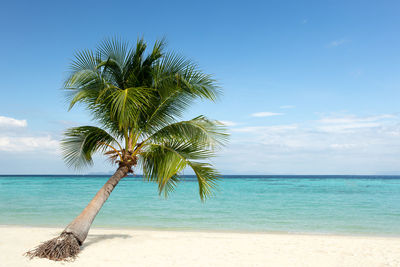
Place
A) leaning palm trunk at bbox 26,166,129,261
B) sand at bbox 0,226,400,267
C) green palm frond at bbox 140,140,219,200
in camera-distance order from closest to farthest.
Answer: leaning palm trunk at bbox 26,166,129,261 < sand at bbox 0,226,400,267 < green palm frond at bbox 140,140,219,200

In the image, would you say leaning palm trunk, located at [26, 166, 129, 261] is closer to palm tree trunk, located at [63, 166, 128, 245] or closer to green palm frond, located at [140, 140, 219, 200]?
palm tree trunk, located at [63, 166, 128, 245]

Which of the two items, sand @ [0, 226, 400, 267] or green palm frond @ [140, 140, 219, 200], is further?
green palm frond @ [140, 140, 219, 200]

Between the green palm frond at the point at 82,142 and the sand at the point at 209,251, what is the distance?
1973mm

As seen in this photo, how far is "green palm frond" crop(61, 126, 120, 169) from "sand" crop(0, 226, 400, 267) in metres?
1.97

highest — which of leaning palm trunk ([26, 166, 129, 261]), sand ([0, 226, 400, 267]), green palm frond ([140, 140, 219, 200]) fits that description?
green palm frond ([140, 140, 219, 200])

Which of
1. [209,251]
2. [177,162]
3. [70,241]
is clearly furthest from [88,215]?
[209,251]

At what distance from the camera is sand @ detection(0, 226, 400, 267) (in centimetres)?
572

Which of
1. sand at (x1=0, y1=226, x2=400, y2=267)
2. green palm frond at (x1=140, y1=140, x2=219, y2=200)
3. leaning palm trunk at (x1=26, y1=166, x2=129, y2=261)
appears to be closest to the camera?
leaning palm trunk at (x1=26, y1=166, x2=129, y2=261)

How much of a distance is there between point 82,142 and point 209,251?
371cm

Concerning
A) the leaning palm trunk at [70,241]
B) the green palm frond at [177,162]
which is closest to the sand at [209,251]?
the leaning palm trunk at [70,241]

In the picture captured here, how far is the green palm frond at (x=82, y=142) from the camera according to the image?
6.67 metres

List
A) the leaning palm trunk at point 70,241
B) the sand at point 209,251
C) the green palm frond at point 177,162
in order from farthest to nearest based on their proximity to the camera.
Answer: the green palm frond at point 177,162, the sand at point 209,251, the leaning palm trunk at point 70,241

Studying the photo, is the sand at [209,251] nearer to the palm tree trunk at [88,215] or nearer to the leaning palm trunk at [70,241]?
the leaning palm trunk at [70,241]

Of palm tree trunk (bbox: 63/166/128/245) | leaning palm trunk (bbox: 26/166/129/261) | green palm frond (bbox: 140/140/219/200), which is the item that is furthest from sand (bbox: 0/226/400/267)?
green palm frond (bbox: 140/140/219/200)
